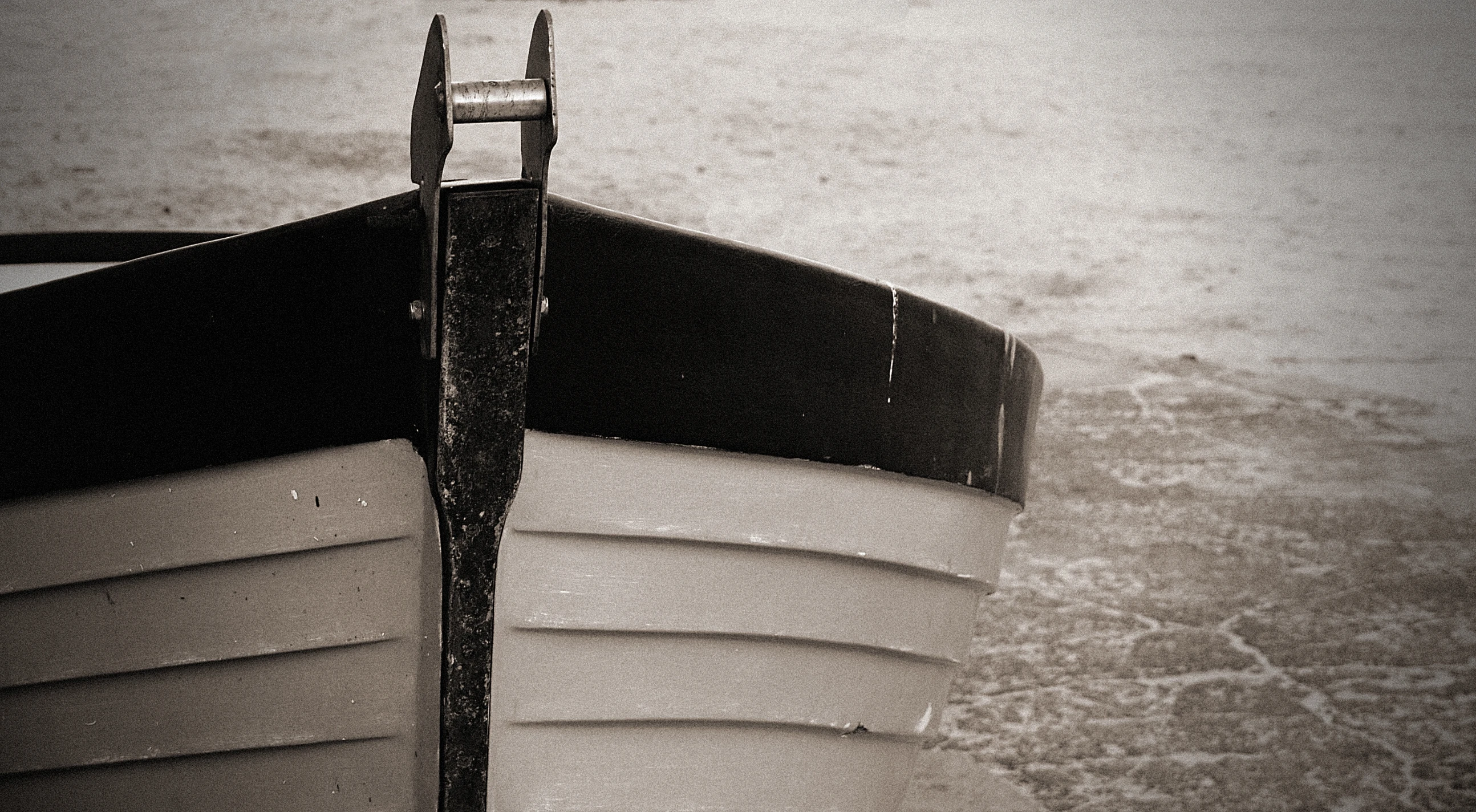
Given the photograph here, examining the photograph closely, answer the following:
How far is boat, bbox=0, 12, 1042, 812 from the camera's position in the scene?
2.83 ft

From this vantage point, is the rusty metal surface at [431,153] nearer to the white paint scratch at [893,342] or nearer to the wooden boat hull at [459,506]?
the wooden boat hull at [459,506]

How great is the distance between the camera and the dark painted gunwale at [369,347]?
2.83ft

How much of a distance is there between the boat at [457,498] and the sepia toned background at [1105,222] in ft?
2.15

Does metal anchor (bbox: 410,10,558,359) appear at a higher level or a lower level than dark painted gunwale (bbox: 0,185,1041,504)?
higher

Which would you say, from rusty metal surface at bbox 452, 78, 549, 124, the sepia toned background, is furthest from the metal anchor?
the sepia toned background

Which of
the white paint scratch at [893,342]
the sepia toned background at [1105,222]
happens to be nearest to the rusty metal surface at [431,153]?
the white paint scratch at [893,342]

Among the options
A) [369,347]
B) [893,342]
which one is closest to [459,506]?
[369,347]

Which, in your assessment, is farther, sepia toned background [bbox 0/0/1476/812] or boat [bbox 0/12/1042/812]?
sepia toned background [bbox 0/0/1476/812]

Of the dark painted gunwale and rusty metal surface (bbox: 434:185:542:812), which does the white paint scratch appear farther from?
rusty metal surface (bbox: 434:185:542:812)

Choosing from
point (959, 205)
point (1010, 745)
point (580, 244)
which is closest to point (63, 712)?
point (580, 244)

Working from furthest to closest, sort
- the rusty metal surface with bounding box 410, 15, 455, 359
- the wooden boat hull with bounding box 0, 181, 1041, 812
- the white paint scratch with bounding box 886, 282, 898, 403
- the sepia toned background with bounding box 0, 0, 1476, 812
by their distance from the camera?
the sepia toned background with bounding box 0, 0, 1476, 812, the white paint scratch with bounding box 886, 282, 898, 403, the wooden boat hull with bounding box 0, 181, 1041, 812, the rusty metal surface with bounding box 410, 15, 455, 359

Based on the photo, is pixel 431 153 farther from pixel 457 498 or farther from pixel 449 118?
pixel 457 498

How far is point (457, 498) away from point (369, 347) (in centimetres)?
12

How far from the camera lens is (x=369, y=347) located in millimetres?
872
